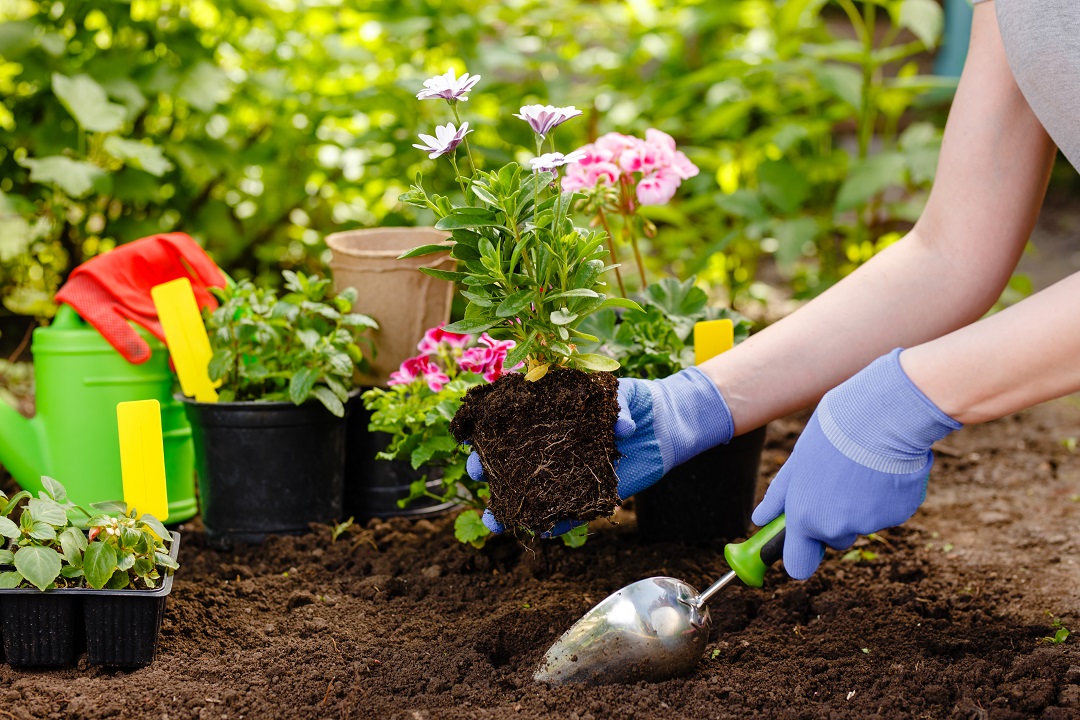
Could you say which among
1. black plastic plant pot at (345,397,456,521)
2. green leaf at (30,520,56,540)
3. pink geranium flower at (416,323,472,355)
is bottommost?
black plastic plant pot at (345,397,456,521)

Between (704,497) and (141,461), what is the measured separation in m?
0.99

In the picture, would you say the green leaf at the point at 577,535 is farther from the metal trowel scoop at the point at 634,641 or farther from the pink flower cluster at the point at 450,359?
the pink flower cluster at the point at 450,359

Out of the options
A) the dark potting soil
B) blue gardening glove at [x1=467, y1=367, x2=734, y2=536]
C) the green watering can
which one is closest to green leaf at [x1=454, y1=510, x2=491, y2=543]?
blue gardening glove at [x1=467, y1=367, x2=734, y2=536]

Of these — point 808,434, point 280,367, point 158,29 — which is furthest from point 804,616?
point 158,29

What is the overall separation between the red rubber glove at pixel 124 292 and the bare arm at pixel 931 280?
42.7 inches

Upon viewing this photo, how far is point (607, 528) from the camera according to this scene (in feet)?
6.45

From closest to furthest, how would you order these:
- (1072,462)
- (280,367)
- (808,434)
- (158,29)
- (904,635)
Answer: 1. (808,434)
2. (904,635)
3. (280,367)
4. (1072,462)
5. (158,29)

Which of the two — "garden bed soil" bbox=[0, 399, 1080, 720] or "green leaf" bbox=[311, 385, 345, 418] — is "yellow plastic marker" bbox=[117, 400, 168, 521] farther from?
→ "green leaf" bbox=[311, 385, 345, 418]

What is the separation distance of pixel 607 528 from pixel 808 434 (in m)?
0.65

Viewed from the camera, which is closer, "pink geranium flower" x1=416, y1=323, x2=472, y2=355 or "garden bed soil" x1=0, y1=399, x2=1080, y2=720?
"garden bed soil" x1=0, y1=399, x2=1080, y2=720

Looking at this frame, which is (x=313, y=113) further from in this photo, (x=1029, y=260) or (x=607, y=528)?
(x=1029, y=260)

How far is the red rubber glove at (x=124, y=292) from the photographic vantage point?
6.15 ft

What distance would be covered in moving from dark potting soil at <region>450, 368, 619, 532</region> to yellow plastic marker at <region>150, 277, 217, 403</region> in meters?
0.69

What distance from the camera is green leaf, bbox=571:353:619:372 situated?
1.40 meters
